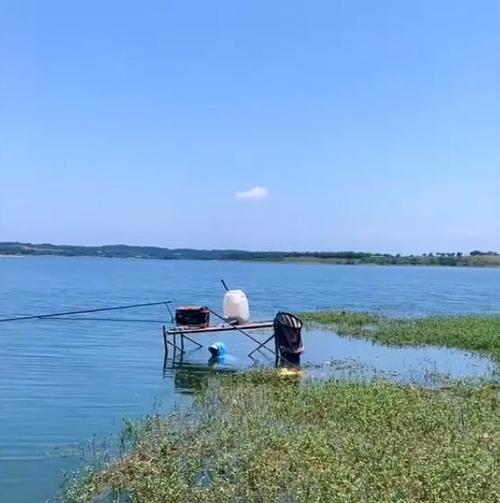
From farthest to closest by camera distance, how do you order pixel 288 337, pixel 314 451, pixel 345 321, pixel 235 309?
pixel 345 321 → pixel 235 309 → pixel 288 337 → pixel 314 451

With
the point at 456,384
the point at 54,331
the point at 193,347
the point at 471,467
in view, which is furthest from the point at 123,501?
the point at 54,331

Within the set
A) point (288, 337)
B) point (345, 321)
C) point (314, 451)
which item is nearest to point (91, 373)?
point (288, 337)

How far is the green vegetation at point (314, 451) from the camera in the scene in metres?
9.63

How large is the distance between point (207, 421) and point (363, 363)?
1075 centimetres

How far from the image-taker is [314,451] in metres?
11.2

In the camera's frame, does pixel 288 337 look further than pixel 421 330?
No

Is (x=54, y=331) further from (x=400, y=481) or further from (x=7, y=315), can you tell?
(x=400, y=481)

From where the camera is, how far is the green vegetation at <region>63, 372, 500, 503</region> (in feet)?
31.6

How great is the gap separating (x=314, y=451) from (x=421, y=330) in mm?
22623

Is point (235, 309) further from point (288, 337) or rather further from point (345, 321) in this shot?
point (345, 321)

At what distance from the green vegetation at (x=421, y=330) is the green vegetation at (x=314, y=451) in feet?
37.7

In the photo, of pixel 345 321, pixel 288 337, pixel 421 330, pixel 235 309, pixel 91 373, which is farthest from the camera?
pixel 345 321

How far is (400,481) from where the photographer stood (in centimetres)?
978

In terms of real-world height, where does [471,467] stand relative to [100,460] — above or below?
above
